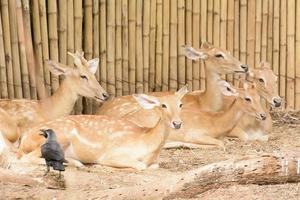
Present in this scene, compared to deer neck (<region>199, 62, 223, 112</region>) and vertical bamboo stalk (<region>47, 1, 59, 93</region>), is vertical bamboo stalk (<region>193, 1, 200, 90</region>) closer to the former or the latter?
deer neck (<region>199, 62, 223, 112</region>)

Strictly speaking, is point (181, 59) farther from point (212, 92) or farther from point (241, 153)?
point (241, 153)

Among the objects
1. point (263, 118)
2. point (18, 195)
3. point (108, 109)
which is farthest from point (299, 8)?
point (18, 195)

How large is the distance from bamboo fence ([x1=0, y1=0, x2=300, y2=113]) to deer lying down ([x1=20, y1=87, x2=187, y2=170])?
4.71 ft

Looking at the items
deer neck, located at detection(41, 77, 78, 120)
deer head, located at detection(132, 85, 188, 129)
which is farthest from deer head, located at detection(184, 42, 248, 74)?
deer head, located at detection(132, 85, 188, 129)

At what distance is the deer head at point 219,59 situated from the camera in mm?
10195

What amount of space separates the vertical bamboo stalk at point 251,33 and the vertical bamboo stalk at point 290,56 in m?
0.42

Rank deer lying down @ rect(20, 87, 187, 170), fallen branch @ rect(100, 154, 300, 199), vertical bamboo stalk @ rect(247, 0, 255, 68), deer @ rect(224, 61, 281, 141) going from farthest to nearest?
vertical bamboo stalk @ rect(247, 0, 255, 68), deer @ rect(224, 61, 281, 141), deer lying down @ rect(20, 87, 187, 170), fallen branch @ rect(100, 154, 300, 199)

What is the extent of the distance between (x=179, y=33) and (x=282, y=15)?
1.26m

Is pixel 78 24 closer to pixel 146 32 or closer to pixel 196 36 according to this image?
pixel 146 32

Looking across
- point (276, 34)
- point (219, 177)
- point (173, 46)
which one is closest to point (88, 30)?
point (173, 46)

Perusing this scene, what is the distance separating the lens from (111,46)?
10.2 metres

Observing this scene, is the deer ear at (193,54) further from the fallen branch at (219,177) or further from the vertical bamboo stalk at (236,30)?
the fallen branch at (219,177)

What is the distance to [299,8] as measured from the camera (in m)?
10.9

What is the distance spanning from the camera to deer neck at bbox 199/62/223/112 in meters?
10.2
